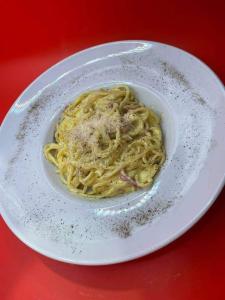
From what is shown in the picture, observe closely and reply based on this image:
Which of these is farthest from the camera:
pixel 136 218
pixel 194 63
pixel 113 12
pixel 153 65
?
pixel 113 12

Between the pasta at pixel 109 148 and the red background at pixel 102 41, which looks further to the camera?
the pasta at pixel 109 148

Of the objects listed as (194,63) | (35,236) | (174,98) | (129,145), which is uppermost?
(194,63)

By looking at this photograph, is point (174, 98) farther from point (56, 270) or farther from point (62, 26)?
point (62, 26)

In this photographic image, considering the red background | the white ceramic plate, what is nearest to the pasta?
the white ceramic plate

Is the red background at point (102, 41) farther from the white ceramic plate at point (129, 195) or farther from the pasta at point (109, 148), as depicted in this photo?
the pasta at point (109, 148)

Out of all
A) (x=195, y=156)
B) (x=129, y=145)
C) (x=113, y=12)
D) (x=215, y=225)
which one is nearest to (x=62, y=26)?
(x=113, y=12)

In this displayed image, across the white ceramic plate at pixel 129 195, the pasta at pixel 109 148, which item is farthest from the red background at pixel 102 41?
the pasta at pixel 109 148
